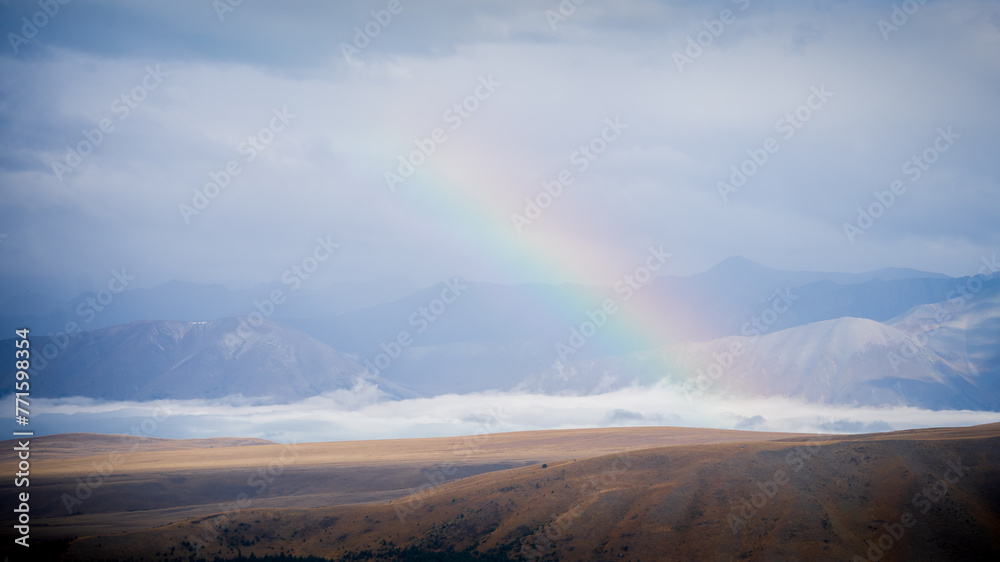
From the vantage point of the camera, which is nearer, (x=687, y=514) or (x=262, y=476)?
(x=687, y=514)

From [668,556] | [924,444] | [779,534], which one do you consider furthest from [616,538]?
[924,444]

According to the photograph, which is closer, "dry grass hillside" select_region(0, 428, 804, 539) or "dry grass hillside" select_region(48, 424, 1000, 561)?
"dry grass hillside" select_region(48, 424, 1000, 561)

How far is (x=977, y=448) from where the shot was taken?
79.4 meters

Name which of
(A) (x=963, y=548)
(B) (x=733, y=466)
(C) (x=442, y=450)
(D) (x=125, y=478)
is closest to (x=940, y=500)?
(A) (x=963, y=548)

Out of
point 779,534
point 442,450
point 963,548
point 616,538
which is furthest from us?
point 442,450

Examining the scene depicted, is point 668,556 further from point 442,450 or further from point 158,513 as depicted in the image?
point 442,450

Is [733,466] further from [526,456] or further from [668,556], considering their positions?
[526,456]

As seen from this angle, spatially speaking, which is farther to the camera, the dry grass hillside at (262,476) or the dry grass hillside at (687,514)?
the dry grass hillside at (262,476)

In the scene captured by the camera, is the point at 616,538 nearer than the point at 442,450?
Yes

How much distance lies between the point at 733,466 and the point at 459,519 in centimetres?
3254

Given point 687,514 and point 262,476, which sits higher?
point 262,476

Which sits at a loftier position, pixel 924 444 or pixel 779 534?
pixel 924 444

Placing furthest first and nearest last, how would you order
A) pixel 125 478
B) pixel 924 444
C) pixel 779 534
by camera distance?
pixel 125 478, pixel 924 444, pixel 779 534

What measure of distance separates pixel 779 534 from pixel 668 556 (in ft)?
35.3
